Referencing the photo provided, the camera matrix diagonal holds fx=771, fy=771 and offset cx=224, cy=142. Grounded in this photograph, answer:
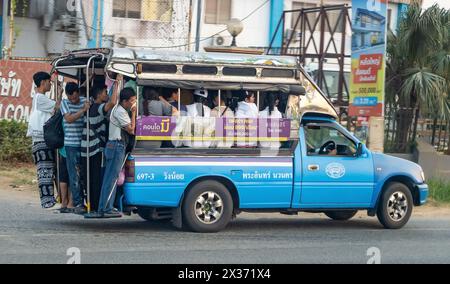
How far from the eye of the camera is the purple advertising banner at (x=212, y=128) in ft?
33.4

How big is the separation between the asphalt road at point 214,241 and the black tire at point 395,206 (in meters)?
0.18

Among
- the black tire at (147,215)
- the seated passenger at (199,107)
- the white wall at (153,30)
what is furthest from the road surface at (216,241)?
the white wall at (153,30)

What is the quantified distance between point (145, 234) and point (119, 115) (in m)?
1.70

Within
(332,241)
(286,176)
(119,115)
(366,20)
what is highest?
(366,20)

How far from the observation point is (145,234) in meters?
10.4

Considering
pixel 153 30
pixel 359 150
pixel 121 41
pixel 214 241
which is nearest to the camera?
pixel 214 241

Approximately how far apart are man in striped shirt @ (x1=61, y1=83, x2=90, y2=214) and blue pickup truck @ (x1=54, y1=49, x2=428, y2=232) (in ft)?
1.63

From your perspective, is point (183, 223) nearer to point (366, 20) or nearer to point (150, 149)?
point (150, 149)

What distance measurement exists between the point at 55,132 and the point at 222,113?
7.51 ft

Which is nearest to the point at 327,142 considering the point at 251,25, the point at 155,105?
the point at 155,105

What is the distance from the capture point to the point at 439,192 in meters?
16.4

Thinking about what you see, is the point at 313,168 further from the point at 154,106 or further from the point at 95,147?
the point at 95,147
